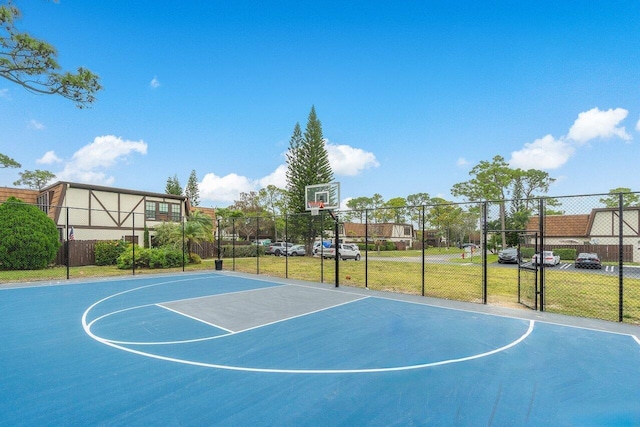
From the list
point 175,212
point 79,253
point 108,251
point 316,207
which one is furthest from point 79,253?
point 316,207

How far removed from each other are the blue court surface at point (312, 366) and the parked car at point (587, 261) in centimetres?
1010

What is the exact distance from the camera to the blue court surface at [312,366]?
311 centimetres

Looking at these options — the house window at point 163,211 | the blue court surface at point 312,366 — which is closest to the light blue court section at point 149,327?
the blue court surface at point 312,366

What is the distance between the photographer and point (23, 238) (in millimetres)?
14953

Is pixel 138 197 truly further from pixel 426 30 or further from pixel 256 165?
pixel 426 30

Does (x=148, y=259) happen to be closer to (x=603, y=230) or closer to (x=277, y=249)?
(x=277, y=249)

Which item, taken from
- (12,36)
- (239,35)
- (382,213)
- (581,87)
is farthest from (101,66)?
(382,213)

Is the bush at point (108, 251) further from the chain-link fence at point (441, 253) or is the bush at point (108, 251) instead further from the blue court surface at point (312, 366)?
the blue court surface at point (312, 366)

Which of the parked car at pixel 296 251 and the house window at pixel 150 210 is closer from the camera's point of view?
the house window at pixel 150 210

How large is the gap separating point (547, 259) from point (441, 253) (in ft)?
14.9

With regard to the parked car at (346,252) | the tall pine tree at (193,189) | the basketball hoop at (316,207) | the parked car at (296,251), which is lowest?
the parked car at (296,251)

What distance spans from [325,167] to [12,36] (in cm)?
2569

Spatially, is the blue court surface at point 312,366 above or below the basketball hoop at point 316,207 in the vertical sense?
below

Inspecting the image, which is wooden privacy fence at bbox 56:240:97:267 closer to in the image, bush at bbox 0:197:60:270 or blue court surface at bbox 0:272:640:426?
bush at bbox 0:197:60:270
